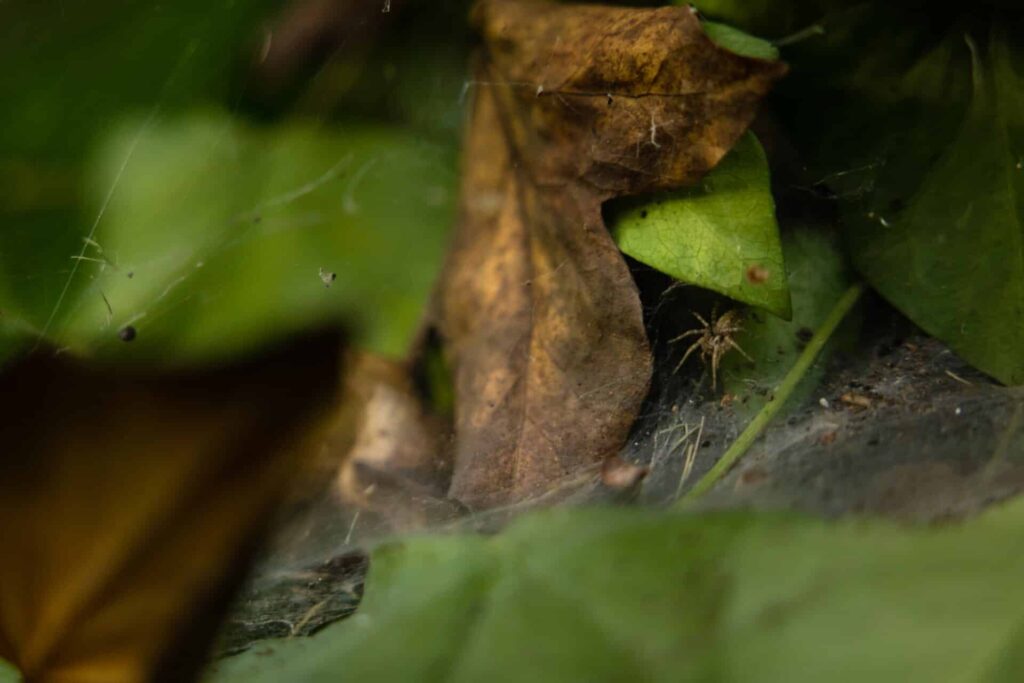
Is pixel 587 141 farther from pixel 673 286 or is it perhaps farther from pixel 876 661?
pixel 876 661

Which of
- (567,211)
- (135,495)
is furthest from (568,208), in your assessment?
(135,495)

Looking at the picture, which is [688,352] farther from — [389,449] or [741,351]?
[389,449]

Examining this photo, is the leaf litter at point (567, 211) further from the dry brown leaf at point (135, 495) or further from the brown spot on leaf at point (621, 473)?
the dry brown leaf at point (135, 495)

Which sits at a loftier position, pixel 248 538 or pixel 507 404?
pixel 507 404

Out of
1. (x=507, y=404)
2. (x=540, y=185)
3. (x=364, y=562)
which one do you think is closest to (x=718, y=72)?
(x=540, y=185)

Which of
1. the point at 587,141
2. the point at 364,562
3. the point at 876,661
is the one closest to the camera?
the point at 876,661

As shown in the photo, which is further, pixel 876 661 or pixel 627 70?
pixel 627 70
